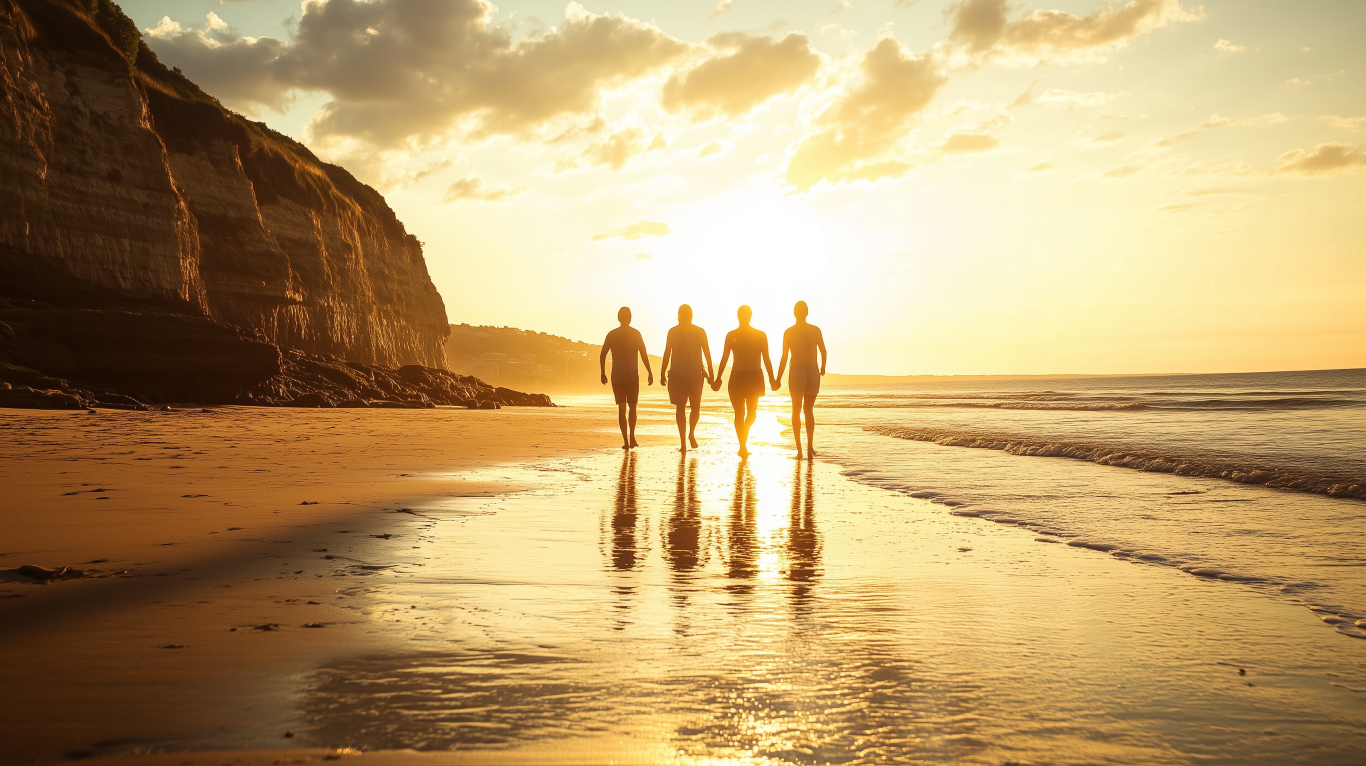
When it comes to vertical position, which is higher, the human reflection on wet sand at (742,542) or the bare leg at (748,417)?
the bare leg at (748,417)

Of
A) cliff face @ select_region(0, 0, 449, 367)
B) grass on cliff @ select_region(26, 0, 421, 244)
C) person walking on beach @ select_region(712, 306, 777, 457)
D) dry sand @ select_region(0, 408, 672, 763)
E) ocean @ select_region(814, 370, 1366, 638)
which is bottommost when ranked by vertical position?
ocean @ select_region(814, 370, 1366, 638)

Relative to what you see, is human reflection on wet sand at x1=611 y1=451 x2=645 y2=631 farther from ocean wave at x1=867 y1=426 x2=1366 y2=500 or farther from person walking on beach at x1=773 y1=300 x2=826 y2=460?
ocean wave at x1=867 y1=426 x2=1366 y2=500

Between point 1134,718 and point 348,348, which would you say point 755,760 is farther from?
point 348,348

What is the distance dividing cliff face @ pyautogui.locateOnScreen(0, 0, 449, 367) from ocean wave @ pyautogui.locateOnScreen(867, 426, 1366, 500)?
22585 millimetres

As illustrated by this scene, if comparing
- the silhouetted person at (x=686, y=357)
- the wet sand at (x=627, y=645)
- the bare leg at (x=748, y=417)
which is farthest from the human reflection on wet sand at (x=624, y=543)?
the silhouetted person at (x=686, y=357)

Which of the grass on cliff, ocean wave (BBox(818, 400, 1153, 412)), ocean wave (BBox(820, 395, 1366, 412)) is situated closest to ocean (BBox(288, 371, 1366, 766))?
ocean wave (BBox(820, 395, 1366, 412))

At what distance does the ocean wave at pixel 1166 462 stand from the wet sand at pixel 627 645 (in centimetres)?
425

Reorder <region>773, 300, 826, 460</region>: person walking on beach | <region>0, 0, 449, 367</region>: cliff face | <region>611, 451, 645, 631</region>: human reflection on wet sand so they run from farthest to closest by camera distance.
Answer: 1. <region>0, 0, 449, 367</region>: cliff face
2. <region>773, 300, 826, 460</region>: person walking on beach
3. <region>611, 451, 645, 631</region>: human reflection on wet sand

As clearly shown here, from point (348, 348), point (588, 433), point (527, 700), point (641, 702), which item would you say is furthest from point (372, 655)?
point (348, 348)

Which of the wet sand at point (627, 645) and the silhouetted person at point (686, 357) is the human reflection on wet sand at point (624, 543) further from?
the silhouetted person at point (686, 357)

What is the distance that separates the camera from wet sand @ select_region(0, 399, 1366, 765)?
1.84 meters

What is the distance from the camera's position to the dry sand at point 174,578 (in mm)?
1920

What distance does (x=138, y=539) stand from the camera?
4027 mm

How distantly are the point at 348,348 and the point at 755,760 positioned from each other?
38886mm
